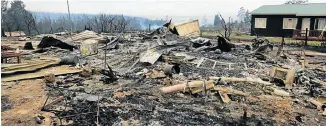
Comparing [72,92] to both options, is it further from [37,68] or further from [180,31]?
[180,31]

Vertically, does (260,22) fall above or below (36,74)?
above

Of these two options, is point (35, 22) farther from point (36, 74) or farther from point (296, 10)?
point (36, 74)

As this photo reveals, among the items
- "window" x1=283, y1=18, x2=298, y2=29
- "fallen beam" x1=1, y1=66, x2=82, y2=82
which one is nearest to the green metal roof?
"window" x1=283, y1=18, x2=298, y2=29

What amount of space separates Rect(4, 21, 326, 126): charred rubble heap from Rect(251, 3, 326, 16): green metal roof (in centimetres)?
1313

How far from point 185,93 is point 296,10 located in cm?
2043

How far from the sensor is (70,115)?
504cm

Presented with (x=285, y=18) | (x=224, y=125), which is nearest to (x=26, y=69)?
(x=224, y=125)

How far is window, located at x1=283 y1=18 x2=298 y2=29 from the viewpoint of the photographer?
23.0m

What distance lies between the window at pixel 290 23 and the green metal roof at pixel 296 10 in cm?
58

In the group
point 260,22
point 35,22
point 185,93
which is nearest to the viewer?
point 185,93

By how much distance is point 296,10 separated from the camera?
77.0ft

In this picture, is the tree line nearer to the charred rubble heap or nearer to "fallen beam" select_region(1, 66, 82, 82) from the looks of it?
"fallen beam" select_region(1, 66, 82, 82)

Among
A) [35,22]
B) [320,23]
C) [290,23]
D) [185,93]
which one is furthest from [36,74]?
[35,22]

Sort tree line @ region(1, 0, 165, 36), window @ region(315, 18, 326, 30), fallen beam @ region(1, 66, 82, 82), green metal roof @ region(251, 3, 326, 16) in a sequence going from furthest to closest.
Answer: tree line @ region(1, 0, 165, 36), green metal roof @ region(251, 3, 326, 16), window @ region(315, 18, 326, 30), fallen beam @ region(1, 66, 82, 82)
